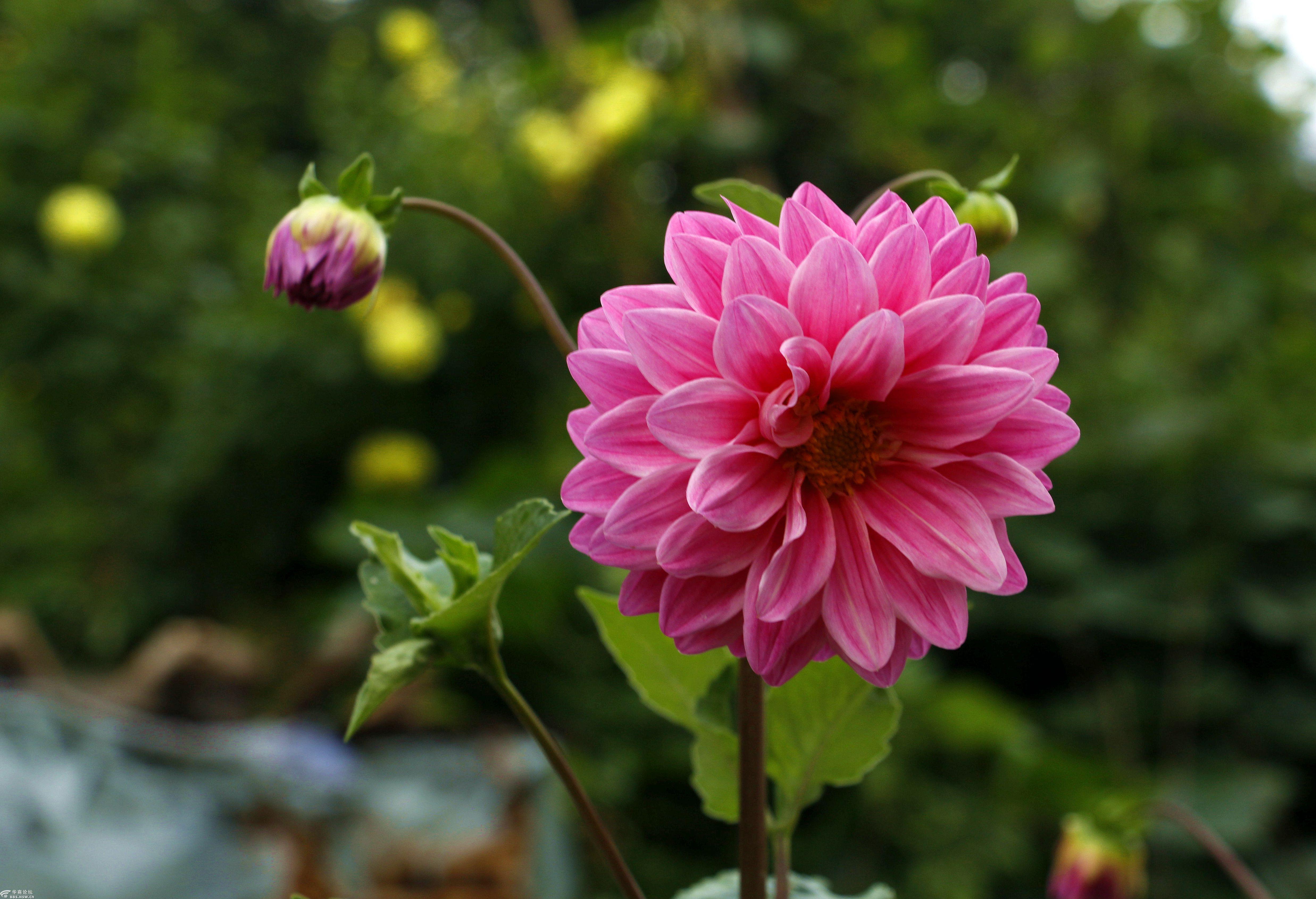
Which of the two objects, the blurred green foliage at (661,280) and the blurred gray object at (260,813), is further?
the blurred green foliage at (661,280)

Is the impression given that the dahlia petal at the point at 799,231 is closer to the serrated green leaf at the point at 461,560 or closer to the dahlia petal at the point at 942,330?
the dahlia petal at the point at 942,330

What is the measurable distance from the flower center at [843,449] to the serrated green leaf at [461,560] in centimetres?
13

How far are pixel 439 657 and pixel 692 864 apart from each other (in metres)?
0.73

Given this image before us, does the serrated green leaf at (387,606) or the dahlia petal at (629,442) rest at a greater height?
the dahlia petal at (629,442)

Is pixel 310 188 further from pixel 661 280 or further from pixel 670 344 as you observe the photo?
pixel 661 280

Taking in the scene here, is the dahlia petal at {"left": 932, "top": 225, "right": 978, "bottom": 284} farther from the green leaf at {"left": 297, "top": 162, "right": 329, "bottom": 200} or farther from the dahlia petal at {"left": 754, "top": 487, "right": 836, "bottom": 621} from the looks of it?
the green leaf at {"left": 297, "top": 162, "right": 329, "bottom": 200}

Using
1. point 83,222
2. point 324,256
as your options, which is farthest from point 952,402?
point 83,222

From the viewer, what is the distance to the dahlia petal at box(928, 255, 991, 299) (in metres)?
0.25

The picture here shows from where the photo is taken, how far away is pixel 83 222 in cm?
146

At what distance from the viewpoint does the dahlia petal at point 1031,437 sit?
0.26m

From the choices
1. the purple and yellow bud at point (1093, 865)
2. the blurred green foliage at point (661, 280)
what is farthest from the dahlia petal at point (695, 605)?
the blurred green foliage at point (661, 280)

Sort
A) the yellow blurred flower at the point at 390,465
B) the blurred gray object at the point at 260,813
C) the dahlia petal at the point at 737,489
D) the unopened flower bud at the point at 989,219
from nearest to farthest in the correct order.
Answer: the dahlia petal at the point at 737,489, the unopened flower bud at the point at 989,219, the blurred gray object at the point at 260,813, the yellow blurred flower at the point at 390,465

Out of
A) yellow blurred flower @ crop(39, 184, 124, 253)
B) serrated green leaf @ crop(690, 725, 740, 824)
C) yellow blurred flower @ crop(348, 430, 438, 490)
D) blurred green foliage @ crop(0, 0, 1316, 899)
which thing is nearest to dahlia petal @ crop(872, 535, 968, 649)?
serrated green leaf @ crop(690, 725, 740, 824)

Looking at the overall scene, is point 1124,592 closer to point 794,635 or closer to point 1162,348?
point 1162,348
